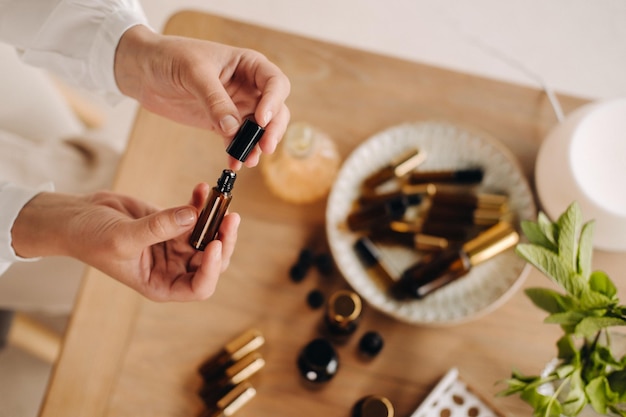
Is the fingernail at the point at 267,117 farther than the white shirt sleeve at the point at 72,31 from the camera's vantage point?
No

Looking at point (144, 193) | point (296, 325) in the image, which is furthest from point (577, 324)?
point (144, 193)

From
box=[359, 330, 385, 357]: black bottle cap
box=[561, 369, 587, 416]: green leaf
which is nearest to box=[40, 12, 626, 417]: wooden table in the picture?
box=[359, 330, 385, 357]: black bottle cap

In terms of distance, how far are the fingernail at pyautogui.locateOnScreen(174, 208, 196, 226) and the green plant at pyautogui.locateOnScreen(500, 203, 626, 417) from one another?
0.30 meters

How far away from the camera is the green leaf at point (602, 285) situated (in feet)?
1.43

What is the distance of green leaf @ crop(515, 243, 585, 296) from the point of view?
1.44 feet

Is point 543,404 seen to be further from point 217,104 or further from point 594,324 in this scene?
point 217,104

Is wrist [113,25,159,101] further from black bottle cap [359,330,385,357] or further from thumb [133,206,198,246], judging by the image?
black bottle cap [359,330,385,357]

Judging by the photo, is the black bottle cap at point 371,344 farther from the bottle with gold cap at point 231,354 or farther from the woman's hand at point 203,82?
the woman's hand at point 203,82

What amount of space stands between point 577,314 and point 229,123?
366 mm

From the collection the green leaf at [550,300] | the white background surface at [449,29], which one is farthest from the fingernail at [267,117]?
the white background surface at [449,29]

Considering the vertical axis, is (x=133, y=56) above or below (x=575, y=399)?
above

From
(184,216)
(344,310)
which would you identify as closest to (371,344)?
(344,310)

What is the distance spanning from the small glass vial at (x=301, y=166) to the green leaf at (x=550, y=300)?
11.9 inches

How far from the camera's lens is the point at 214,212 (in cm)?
48
